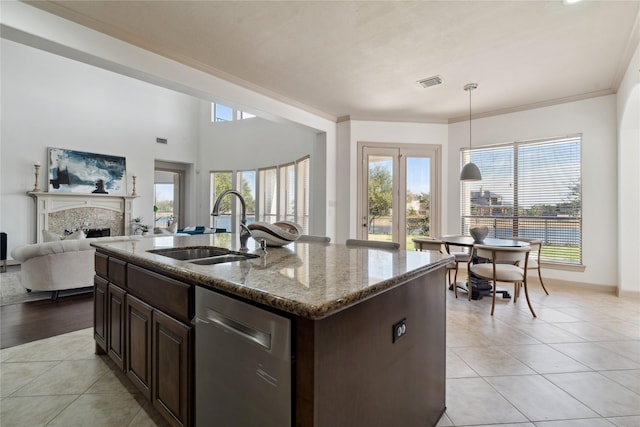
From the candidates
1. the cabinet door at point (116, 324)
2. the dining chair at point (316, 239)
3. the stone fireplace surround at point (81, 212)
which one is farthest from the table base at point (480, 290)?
the stone fireplace surround at point (81, 212)

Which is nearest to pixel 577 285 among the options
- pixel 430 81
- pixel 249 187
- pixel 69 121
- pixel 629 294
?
pixel 629 294

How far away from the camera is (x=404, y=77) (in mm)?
3725

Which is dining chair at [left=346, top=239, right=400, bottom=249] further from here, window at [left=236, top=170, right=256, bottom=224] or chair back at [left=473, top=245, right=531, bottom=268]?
window at [left=236, top=170, right=256, bottom=224]

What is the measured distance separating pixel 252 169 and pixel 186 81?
202 inches

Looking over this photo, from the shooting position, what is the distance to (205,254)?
2031 millimetres

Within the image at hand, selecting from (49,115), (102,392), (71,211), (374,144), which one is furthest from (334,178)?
(49,115)

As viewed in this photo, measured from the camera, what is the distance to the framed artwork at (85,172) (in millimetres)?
6609

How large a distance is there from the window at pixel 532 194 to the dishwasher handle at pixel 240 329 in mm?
5094

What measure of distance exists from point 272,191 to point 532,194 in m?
5.55

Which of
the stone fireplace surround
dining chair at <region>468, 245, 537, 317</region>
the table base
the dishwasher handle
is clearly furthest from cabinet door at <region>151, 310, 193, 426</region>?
Result: the stone fireplace surround

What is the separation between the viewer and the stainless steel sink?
1775 millimetres

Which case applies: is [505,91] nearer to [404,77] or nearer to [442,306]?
[404,77]

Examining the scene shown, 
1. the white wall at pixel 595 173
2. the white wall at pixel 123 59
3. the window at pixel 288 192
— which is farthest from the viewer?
the window at pixel 288 192

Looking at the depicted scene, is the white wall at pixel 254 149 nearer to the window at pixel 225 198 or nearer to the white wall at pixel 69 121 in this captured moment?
the window at pixel 225 198
